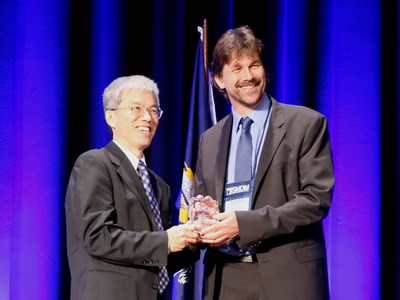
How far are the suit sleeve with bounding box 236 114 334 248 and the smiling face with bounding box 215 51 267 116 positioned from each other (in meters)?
0.29

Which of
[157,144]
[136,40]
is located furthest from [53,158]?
[136,40]

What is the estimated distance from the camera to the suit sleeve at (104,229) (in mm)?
2121

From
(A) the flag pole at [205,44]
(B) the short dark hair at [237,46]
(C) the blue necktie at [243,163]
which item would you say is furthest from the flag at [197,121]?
(C) the blue necktie at [243,163]

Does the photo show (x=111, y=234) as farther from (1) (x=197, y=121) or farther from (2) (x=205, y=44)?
(2) (x=205, y=44)

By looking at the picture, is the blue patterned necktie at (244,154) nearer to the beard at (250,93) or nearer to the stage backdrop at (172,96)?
→ the beard at (250,93)

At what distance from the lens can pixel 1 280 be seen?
346 centimetres

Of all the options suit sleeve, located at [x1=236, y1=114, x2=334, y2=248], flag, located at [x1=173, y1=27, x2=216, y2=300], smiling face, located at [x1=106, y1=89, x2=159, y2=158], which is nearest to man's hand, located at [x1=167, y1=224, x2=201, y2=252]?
suit sleeve, located at [x1=236, y1=114, x2=334, y2=248]

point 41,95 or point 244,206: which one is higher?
point 41,95

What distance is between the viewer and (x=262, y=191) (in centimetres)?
220

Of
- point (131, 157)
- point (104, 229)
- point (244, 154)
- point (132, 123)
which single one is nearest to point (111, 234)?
point (104, 229)

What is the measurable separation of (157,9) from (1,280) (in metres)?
2.06

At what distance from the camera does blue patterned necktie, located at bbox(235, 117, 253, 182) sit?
2285mm

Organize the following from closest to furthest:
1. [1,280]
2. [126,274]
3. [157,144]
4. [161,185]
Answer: [126,274], [161,185], [1,280], [157,144]

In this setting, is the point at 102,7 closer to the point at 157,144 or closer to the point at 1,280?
the point at 157,144
